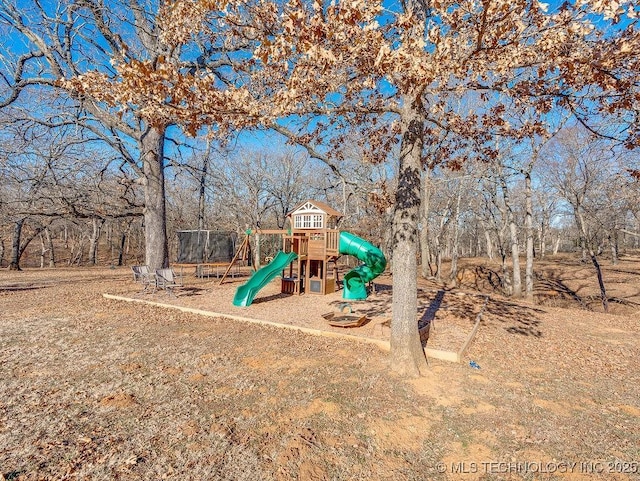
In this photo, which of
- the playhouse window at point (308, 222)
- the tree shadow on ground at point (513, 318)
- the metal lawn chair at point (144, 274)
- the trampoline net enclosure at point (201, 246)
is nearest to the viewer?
the tree shadow on ground at point (513, 318)

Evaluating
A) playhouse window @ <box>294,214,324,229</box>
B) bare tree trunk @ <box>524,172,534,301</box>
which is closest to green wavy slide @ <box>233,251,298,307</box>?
playhouse window @ <box>294,214,324,229</box>

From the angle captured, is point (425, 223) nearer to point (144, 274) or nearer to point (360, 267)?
point (360, 267)

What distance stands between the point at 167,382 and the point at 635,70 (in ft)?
21.9

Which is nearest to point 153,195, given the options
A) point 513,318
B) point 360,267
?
point 360,267

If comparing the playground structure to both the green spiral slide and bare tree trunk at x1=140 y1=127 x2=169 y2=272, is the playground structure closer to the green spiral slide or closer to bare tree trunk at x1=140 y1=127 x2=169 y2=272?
the green spiral slide

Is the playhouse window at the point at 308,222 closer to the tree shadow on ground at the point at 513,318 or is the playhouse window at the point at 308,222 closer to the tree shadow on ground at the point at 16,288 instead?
the tree shadow on ground at the point at 513,318

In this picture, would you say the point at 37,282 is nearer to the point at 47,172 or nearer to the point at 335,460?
the point at 47,172

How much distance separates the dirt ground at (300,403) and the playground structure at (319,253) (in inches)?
141

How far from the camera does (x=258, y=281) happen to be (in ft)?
33.5

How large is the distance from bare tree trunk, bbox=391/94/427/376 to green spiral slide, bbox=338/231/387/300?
567 cm

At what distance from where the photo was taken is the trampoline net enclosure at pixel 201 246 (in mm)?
19364

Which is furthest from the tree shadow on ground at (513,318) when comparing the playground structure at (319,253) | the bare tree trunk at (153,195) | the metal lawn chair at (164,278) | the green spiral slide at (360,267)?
the bare tree trunk at (153,195)

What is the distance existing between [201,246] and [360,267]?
1197 centimetres

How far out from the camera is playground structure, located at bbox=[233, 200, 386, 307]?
1087 cm
